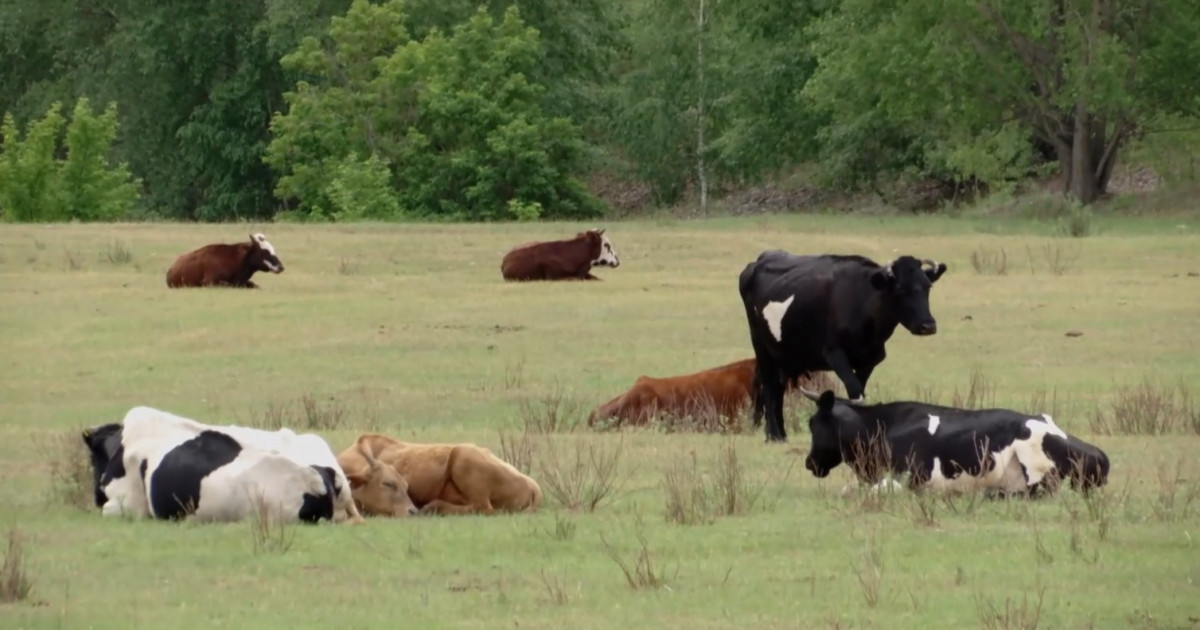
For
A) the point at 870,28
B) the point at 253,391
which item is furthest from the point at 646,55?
the point at 253,391

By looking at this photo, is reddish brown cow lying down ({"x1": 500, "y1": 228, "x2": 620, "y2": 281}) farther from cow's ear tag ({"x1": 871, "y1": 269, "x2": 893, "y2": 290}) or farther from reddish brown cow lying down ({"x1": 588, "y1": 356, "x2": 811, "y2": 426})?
cow's ear tag ({"x1": 871, "y1": 269, "x2": 893, "y2": 290})

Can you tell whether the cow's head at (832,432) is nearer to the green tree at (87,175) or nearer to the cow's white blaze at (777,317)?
the cow's white blaze at (777,317)

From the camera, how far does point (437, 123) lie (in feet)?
224

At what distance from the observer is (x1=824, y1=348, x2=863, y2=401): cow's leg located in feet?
58.0

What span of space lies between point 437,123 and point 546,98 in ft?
22.5

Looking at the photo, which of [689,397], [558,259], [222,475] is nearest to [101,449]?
[222,475]

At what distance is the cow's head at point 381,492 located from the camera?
1283 centimetres

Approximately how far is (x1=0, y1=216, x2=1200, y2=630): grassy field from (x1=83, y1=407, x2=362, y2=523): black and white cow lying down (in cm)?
29

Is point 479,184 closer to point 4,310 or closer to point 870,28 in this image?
point 870,28

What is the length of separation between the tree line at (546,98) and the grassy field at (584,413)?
994 centimetres

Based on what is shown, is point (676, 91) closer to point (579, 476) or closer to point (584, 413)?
point (584, 413)

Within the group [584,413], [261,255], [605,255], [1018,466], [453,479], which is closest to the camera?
[453,479]

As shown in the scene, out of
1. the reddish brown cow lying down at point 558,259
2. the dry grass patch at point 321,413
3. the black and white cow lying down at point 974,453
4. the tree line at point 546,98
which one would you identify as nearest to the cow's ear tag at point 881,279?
the black and white cow lying down at point 974,453

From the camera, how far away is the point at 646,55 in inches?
3105
